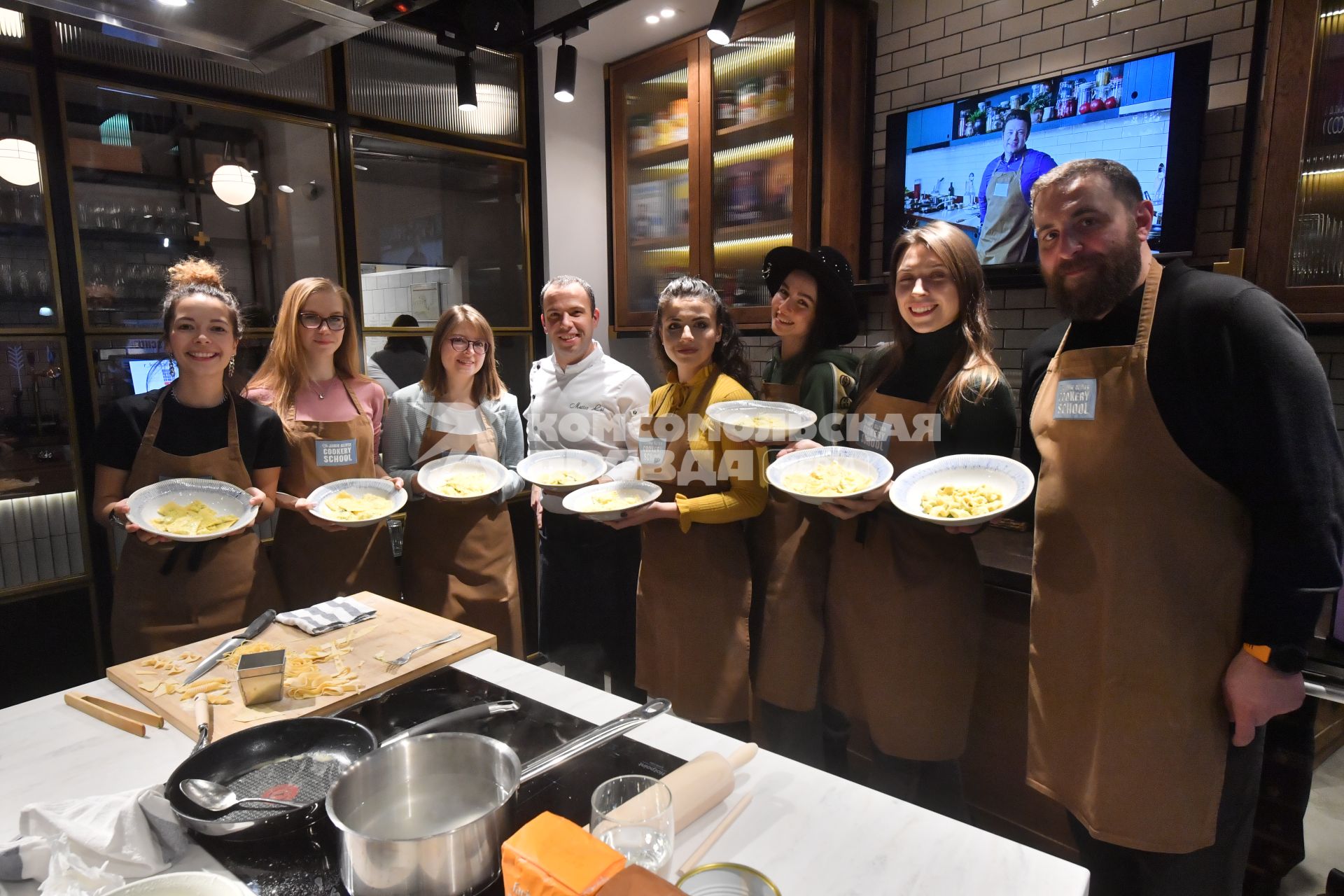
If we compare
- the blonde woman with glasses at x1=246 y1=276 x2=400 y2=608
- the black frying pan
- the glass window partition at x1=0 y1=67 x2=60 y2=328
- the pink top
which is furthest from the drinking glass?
the glass window partition at x1=0 y1=67 x2=60 y2=328

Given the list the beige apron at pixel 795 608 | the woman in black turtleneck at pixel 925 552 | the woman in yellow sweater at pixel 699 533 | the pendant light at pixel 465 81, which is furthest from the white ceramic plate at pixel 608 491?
the pendant light at pixel 465 81

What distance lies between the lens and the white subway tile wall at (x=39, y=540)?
2.74 meters

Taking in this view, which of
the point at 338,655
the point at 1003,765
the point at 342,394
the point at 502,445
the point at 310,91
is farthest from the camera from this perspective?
the point at 310,91

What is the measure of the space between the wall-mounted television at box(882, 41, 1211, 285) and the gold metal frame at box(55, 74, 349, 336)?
98.4 inches

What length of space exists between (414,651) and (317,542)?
124 cm

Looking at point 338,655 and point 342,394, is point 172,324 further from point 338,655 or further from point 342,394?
point 338,655

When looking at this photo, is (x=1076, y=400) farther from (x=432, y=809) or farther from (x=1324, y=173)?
(x=432, y=809)

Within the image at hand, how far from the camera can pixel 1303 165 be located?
2.07 metres

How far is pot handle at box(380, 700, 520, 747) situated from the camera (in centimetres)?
117

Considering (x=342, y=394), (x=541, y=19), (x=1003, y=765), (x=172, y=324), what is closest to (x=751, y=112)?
(x=541, y=19)

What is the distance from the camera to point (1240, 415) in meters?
1.38

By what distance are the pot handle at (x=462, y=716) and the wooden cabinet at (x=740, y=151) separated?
8.73 ft

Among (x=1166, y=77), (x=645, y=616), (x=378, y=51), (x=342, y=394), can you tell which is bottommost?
(x=645, y=616)

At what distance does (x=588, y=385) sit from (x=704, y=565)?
3.07ft
